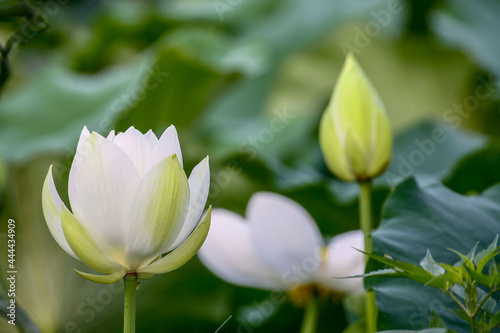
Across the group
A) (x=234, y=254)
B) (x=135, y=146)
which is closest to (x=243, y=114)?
(x=234, y=254)

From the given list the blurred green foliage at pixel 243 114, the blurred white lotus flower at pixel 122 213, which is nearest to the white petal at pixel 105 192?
the blurred white lotus flower at pixel 122 213

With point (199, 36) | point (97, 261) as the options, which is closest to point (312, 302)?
point (97, 261)

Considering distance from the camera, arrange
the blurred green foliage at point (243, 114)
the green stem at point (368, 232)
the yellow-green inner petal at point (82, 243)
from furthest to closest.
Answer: the blurred green foliage at point (243, 114) → the green stem at point (368, 232) → the yellow-green inner petal at point (82, 243)

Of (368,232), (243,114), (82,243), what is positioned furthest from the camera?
(243,114)

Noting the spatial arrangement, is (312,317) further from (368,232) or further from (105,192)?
(105,192)

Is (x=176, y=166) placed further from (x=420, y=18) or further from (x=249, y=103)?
(x=420, y=18)

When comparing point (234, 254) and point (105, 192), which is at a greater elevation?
point (105, 192)

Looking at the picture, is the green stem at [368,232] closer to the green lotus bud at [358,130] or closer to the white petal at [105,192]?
the green lotus bud at [358,130]

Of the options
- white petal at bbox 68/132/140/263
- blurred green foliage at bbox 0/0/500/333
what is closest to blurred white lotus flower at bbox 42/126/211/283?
white petal at bbox 68/132/140/263
